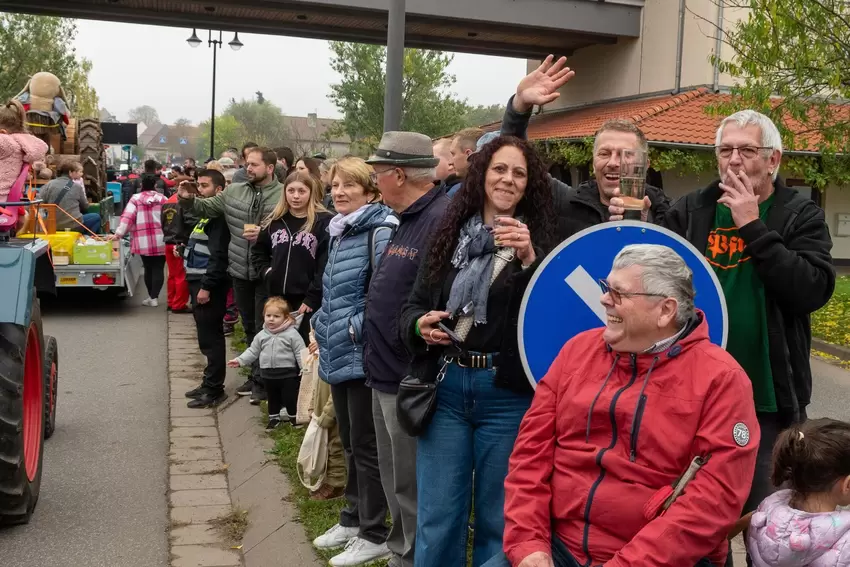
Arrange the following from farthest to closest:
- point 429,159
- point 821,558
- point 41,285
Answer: point 41,285
point 429,159
point 821,558

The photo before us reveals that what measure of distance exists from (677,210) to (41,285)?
4.79 meters

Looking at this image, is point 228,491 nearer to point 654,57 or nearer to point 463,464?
point 463,464

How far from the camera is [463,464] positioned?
3535 millimetres

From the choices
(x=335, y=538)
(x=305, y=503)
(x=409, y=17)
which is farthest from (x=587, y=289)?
(x=409, y=17)

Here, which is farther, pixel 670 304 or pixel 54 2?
pixel 54 2

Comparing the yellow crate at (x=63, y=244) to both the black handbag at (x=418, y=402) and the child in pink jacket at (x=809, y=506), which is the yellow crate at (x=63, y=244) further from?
the child in pink jacket at (x=809, y=506)

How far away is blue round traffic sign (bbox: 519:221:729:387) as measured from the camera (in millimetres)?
2936

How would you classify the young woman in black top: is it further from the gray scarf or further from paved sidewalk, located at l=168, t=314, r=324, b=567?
the gray scarf

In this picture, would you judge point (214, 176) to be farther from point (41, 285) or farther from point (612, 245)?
point (612, 245)

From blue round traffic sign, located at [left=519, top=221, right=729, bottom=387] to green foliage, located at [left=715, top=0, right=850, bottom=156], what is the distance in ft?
31.5

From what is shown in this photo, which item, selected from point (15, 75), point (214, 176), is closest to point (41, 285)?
point (214, 176)

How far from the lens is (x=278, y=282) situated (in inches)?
284

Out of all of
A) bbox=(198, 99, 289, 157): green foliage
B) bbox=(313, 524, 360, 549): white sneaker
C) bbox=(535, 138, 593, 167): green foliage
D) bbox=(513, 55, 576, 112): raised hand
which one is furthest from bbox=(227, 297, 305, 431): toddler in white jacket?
bbox=(198, 99, 289, 157): green foliage

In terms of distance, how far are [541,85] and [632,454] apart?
1504mm
